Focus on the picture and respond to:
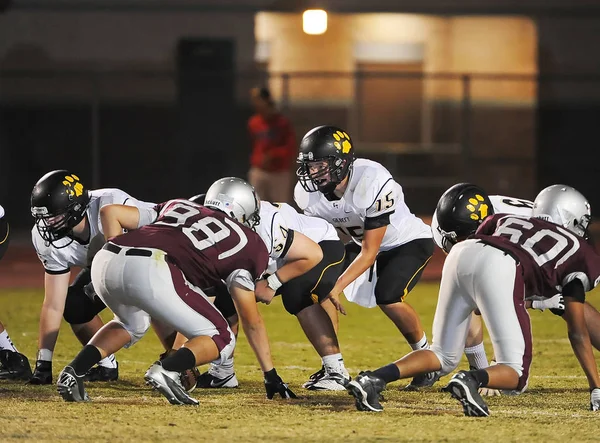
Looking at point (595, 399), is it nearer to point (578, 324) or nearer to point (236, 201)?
point (578, 324)

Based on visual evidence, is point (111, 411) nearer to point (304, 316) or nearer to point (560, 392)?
point (304, 316)

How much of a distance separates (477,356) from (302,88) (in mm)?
12537

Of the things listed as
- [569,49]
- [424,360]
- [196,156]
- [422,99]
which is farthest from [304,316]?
[569,49]

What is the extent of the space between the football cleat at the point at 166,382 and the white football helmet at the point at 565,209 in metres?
2.08

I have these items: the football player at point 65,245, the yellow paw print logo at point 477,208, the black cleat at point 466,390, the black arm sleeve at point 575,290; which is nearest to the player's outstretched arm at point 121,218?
the football player at point 65,245

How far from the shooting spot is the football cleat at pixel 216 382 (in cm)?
680

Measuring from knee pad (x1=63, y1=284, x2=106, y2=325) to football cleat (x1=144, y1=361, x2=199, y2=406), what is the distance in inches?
49.8

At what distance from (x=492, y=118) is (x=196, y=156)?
4913mm

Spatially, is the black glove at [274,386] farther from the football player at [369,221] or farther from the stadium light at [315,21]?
the stadium light at [315,21]

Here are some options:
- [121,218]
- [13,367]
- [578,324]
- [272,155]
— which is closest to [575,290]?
[578,324]

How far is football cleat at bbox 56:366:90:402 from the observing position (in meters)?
5.99

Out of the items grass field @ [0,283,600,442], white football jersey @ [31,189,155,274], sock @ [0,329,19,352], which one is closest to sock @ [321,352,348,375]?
grass field @ [0,283,600,442]

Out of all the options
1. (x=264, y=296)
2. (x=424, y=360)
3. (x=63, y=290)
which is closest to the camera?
(x=424, y=360)

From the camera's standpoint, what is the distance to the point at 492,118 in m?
19.5
